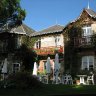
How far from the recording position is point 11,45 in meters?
45.2

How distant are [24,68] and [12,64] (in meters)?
2.47

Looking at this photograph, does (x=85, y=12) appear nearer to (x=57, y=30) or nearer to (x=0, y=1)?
(x=57, y=30)

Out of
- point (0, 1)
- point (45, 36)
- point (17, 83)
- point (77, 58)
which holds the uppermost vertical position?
point (0, 1)

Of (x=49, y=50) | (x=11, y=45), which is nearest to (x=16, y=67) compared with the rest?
Result: (x=11, y=45)

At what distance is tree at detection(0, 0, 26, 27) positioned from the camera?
34806mm

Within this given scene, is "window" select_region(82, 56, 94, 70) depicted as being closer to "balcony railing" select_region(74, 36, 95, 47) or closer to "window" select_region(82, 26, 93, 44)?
"balcony railing" select_region(74, 36, 95, 47)

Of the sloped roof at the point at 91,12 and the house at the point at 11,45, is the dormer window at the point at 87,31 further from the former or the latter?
the house at the point at 11,45

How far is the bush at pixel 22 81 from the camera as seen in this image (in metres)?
22.7

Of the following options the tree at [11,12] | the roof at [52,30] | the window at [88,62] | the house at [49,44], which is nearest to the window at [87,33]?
the window at [88,62]

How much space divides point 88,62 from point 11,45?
13547mm

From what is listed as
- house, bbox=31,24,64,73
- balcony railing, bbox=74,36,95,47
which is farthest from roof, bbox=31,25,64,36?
balcony railing, bbox=74,36,95,47

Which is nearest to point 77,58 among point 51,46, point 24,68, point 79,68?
point 79,68

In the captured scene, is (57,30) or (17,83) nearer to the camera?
(17,83)

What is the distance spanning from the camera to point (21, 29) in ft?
152
